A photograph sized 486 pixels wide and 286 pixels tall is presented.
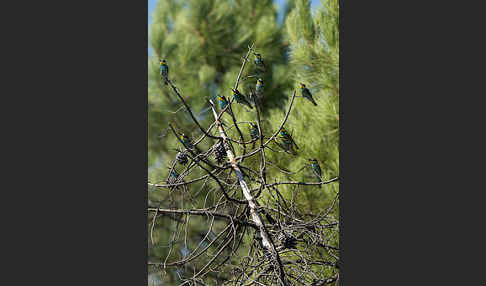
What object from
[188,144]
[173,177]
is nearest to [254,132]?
[188,144]

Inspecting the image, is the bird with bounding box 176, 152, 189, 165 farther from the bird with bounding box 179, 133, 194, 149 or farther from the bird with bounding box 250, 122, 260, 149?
the bird with bounding box 250, 122, 260, 149

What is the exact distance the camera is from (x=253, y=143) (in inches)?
78.7

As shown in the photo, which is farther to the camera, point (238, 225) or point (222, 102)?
point (222, 102)

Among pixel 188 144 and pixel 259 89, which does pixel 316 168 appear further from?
pixel 188 144

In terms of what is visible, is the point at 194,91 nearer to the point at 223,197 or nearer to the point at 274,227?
the point at 223,197

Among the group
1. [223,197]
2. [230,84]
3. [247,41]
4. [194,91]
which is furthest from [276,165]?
[247,41]

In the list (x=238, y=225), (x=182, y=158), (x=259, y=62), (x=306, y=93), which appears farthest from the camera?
(x=306, y=93)

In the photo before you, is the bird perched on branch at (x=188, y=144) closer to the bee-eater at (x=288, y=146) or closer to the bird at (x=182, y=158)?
the bird at (x=182, y=158)

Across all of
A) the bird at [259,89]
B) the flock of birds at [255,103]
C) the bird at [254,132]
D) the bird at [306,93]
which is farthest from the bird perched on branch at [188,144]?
the bird at [306,93]

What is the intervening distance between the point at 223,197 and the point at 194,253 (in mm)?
266

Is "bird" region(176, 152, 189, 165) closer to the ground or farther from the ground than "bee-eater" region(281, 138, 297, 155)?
closer to the ground

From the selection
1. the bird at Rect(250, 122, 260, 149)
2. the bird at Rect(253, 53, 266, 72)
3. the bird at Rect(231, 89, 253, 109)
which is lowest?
the bird at Rect(250, 122, 260, 149)

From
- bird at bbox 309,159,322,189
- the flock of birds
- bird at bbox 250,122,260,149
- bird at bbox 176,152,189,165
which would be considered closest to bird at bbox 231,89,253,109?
the flock of birds

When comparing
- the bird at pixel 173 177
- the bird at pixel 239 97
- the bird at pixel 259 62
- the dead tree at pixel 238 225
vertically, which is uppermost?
the bird at pixel 259 62
